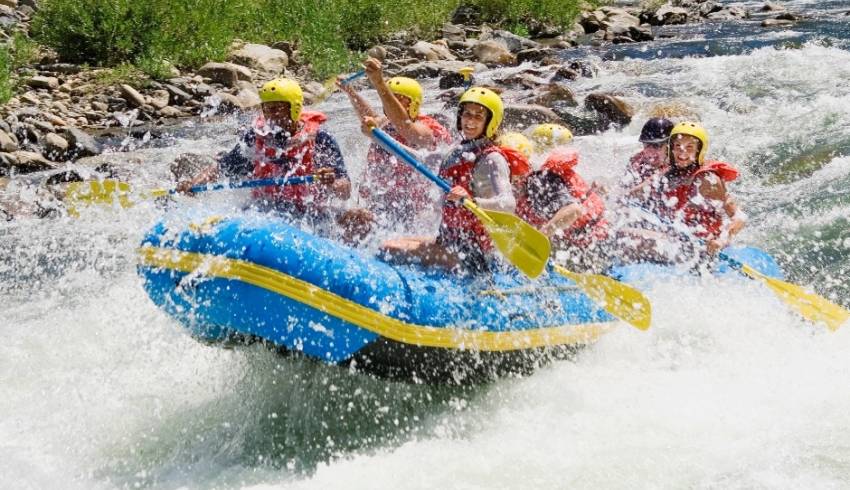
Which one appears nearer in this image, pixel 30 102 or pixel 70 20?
pixel 30 102

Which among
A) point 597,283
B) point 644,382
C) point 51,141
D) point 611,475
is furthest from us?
point 51,141

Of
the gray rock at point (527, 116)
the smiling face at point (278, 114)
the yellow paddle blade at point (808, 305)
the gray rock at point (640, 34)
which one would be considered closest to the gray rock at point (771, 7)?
the gray rock at point (640, 34)

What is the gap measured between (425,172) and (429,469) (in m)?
1.57

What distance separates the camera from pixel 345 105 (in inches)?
503

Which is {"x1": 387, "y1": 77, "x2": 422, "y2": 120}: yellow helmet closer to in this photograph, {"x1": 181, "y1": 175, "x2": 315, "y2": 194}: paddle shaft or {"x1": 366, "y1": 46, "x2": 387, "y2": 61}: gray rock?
{"x1": 181, "y1": 175, "x2": 315, "y2": 194}: paddle shaft

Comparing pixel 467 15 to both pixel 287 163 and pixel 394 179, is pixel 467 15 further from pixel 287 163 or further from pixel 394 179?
pixel 287 163

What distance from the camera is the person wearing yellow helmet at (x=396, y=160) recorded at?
18.5ft

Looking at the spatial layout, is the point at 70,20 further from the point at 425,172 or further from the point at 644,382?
the point at 644,382

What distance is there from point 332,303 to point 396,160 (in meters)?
1.93

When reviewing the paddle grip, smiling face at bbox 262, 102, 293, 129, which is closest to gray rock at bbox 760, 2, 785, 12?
smiling face at bbox 262, 102, 293, 129

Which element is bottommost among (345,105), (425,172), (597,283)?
(345,105)

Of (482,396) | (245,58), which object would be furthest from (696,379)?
(245,58)

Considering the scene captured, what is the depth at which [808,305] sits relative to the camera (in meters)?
5.18

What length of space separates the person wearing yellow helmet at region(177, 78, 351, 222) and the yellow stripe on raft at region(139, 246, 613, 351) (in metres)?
1.17
